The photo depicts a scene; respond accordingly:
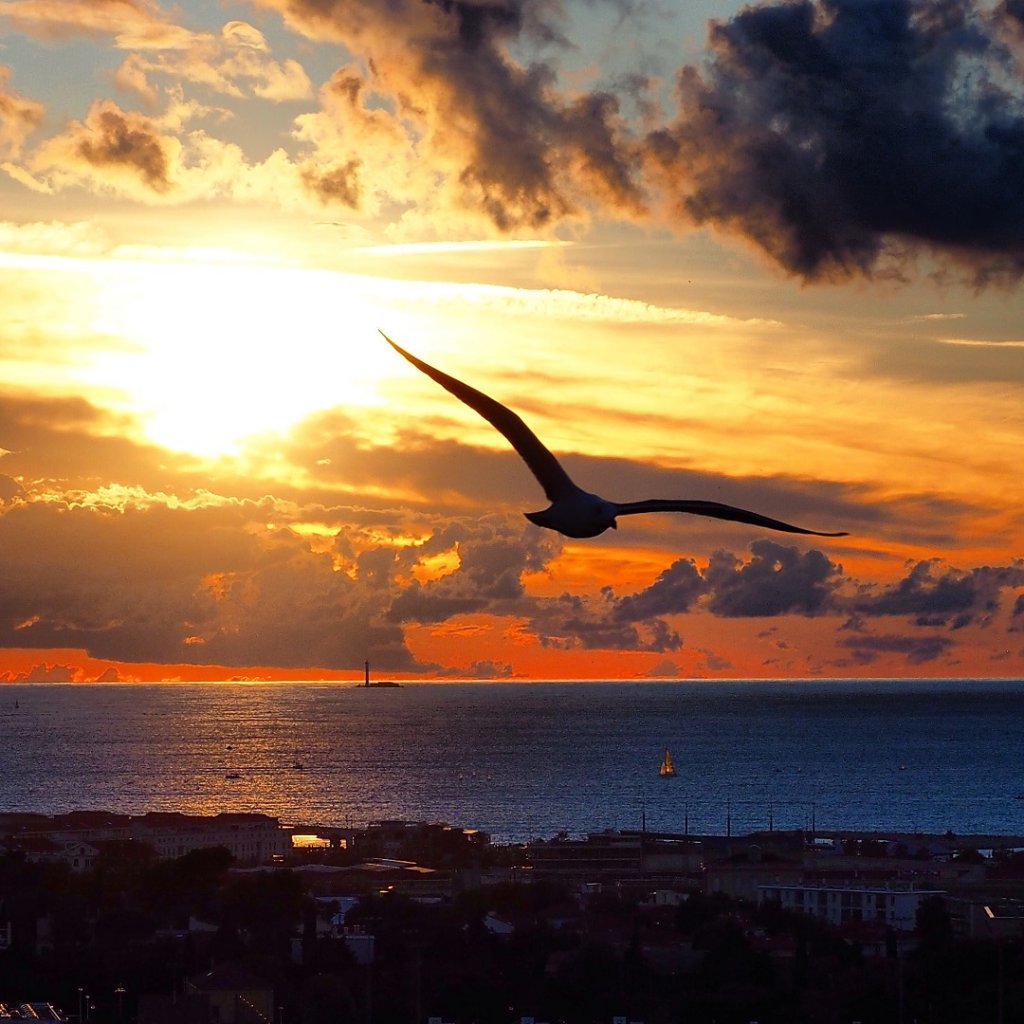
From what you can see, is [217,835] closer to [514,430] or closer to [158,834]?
[158,834]

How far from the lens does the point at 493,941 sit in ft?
145

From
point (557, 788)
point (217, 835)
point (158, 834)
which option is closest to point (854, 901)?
point (217, 835)

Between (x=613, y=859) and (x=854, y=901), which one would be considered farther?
(x=613, y=859)

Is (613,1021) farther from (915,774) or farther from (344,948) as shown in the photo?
(915,774)

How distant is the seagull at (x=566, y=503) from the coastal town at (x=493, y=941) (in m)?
22.9

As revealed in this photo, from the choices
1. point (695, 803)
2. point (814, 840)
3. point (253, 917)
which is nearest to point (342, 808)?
point (695, 803)

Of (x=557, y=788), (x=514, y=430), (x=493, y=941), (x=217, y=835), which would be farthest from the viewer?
(x=557, y=788)

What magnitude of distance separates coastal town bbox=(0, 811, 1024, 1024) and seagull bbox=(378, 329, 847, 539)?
75.2 feet

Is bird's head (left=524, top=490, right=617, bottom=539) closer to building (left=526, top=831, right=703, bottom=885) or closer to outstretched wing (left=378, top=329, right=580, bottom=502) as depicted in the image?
outstretched wing (left=378, top=329, right=580, bottom=502)

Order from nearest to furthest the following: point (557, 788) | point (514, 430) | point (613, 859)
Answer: point (514, 430) < point (613, 859) < point (557, 788)

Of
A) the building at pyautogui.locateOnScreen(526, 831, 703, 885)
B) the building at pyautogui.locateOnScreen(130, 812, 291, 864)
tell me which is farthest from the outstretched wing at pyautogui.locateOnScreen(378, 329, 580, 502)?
the building at pyautogui.locateOnScreen(130, 812, 291, 864)

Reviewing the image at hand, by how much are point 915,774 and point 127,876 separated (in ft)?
377

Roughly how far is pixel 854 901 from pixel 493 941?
61.6ft

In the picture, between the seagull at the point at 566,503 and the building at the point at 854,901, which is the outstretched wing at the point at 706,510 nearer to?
the seagull at the point at 566,503
